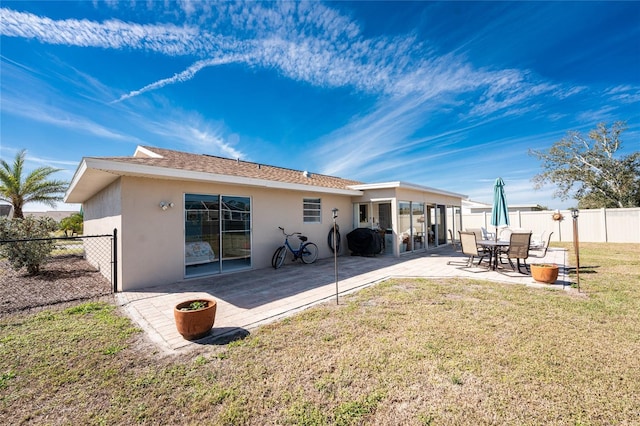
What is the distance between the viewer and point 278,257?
849cm

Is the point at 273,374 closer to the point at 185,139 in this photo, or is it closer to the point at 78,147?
the point at 185,139

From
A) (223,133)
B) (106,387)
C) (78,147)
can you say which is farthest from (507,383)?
(78,147)

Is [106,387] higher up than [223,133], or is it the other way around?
[223,133]

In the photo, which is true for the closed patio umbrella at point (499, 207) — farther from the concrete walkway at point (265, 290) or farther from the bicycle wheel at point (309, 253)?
the bicycle wheel at point (309, 253)

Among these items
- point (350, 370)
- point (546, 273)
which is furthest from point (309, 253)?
point (350, 370)

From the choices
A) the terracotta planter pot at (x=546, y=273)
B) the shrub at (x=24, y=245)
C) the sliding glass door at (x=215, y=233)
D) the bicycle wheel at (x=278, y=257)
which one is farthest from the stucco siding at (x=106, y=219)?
the terracotta planter pot at (x=546, y=273)

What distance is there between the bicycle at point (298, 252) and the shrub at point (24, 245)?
23.4 feet

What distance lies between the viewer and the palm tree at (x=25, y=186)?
1424 centimetres

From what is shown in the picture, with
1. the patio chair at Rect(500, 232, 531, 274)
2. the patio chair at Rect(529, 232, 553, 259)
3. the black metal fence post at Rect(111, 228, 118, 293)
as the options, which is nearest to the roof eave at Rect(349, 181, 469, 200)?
the patio chair at Rect(500, 232, 531, 274)

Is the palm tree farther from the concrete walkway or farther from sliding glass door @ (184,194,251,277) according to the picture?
the concrete walkway

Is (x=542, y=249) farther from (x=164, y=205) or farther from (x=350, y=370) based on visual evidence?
(x=164, y=205)

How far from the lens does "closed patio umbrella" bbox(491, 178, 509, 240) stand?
29.1ft

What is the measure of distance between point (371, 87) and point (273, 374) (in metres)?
10.8

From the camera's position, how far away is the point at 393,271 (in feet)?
25.8
